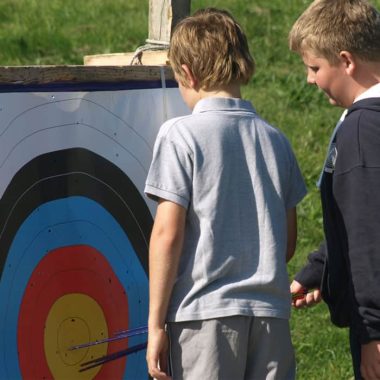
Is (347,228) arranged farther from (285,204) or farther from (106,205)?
(106,205)

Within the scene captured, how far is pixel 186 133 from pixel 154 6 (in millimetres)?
1018

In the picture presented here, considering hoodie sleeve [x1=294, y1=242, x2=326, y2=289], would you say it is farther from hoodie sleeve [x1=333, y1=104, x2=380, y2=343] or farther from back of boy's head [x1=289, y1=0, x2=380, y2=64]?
back of boy's head [x1=289, y1=0, x2=380, y2=64]

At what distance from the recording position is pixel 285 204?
2.69 m

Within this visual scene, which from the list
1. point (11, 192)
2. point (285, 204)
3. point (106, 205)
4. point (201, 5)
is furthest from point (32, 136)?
point (201, 5)

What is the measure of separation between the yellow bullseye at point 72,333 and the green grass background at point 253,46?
232cm

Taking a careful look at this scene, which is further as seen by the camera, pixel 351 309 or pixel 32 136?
pixel 32 136

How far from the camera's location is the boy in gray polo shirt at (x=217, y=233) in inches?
98.8

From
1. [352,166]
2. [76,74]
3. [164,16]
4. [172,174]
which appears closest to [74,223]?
[76,74]

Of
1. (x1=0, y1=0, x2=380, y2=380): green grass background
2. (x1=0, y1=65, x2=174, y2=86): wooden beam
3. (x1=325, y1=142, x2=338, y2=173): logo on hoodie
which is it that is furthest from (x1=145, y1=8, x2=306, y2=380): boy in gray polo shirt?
(x1=0, y1=0, x2=380, y2=380): green grass background

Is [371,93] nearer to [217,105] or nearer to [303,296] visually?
[217,105]

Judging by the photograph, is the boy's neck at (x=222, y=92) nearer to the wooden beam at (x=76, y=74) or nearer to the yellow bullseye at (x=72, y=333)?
the wooden beam at (x=76, y=74)

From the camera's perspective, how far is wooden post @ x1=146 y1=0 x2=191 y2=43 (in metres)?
3.40

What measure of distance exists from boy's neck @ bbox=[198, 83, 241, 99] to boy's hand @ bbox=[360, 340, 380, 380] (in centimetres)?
68

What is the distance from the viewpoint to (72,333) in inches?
119
